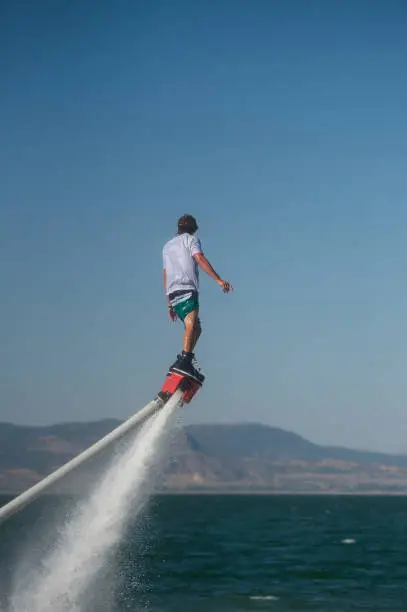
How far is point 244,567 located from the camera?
124375mm

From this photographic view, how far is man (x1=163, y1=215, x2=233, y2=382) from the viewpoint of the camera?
21.1 m

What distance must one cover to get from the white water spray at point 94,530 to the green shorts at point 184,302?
2.31m

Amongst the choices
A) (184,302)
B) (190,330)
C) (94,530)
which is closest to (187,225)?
(184,302)

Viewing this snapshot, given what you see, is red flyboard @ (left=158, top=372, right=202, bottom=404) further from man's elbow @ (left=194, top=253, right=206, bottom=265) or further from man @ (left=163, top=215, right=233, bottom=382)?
man's elbow @ (left=194, top=253, right=206, bottom=265)

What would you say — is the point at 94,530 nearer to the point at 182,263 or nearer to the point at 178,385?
the point at 178,385

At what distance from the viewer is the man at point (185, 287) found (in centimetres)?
2106

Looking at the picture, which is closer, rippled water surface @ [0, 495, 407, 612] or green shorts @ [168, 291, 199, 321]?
green shorts @ [168, 291, 199, 321]

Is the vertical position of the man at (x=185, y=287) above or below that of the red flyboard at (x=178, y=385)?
above

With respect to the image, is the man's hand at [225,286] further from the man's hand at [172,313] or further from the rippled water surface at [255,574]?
the rippled water surface at [255,574]

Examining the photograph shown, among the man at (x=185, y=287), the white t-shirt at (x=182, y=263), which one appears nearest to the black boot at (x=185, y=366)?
the man at (x=185, y=287)

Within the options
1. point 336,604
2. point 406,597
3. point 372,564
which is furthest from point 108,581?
point 372,564

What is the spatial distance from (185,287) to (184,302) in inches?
11.3

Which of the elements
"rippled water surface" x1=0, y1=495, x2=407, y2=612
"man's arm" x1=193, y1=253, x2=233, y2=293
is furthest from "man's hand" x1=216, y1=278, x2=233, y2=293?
"rippled water surface" x1=0, y1=495, x2=407, y2=612

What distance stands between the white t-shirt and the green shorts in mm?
97
